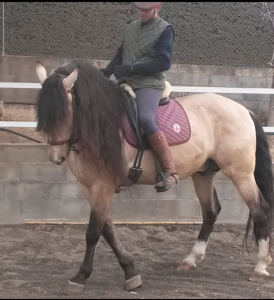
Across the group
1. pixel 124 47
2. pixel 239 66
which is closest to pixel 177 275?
pixel 124 47

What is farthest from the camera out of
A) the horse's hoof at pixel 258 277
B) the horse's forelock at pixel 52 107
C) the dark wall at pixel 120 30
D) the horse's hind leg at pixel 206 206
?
the dark wall at pixel 120 30

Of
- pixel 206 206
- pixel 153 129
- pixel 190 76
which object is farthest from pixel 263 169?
pixel 190 76

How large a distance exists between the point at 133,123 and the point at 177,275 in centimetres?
161

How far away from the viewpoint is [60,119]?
370 cm

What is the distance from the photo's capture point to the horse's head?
3.67 meters

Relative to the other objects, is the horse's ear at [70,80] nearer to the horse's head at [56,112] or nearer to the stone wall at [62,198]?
the horse's head at [56,112]

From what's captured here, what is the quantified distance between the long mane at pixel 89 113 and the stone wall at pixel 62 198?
2.02 m

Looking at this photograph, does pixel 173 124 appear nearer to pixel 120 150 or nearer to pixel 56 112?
pixel 120 150

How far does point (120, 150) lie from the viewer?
408 cm

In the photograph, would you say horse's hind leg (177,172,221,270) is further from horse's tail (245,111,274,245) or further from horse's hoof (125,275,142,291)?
horse's hoof (125,275,142,291)

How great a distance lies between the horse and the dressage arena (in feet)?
0.60

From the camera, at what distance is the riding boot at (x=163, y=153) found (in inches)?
163

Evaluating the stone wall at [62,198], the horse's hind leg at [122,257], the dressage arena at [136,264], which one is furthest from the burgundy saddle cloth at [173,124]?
the stone wall at [62,198]

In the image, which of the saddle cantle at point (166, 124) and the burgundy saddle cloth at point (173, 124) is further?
the burgundy saddle cloth at point (173, 124)
